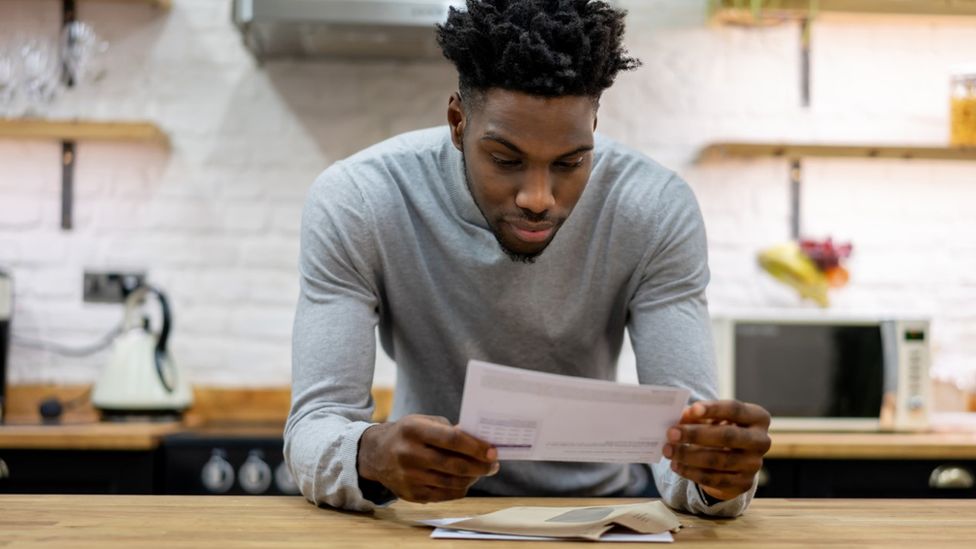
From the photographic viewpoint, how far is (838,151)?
3.27 meters

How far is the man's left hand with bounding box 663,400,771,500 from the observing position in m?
1.32

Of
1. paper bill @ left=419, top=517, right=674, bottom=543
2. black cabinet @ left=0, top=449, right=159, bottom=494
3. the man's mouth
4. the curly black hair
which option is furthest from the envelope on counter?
black cabinet @ left=0, top=449, right=159, bottom=494

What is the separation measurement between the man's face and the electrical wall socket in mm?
1896

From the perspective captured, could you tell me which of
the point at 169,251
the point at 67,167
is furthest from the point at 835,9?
the point at 67,167

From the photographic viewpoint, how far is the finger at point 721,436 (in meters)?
1.31

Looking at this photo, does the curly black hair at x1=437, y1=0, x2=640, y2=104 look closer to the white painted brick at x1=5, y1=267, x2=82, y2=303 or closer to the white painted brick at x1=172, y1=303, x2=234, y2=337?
the white painted brick at x1=172, y1=303, x2=234, y2=337

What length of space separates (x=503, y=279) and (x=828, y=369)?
4.68ft

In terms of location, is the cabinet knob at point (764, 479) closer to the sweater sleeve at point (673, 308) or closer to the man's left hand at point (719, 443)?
the sweater sleeve at point (673, 308)

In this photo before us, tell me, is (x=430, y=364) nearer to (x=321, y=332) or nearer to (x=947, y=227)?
(x=321, y=332)

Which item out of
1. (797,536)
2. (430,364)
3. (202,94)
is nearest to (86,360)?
(202,94)

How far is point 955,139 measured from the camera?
3.28 meters

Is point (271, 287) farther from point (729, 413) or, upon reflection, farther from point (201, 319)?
point (729, 413)

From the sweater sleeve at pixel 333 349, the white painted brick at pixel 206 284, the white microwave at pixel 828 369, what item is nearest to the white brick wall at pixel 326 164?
the white painted brick at pixel 206 284

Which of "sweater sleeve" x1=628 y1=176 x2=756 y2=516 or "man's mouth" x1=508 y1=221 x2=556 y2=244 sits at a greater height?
"man's mouth" x1=508 y1=221 x2=556 y2=244
